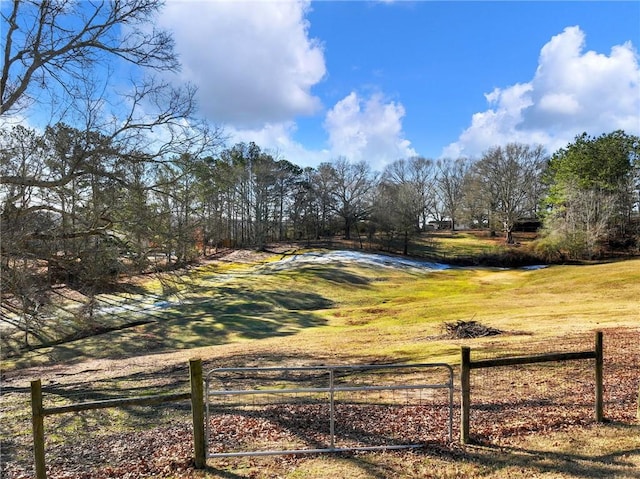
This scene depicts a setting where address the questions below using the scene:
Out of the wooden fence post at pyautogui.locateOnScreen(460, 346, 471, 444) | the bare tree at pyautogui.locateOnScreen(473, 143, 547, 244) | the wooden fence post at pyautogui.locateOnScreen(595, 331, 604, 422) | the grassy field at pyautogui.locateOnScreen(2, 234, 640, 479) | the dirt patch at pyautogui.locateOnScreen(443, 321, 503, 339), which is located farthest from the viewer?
the bare tree at pyautogui.locateOnScreen(473, 143, 547, 244)

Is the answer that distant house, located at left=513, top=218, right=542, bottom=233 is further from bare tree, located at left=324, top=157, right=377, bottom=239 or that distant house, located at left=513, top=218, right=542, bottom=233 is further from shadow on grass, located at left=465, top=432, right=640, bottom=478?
shadow on grass, located at left=465, top=432, right=640, bottom=478

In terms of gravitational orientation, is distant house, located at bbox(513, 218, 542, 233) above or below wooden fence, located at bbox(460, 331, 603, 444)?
above

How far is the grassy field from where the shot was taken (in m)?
5.44

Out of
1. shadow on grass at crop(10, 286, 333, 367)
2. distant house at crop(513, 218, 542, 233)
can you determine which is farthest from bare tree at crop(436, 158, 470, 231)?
shadow on grass at crop(10, 286, 333, 367)

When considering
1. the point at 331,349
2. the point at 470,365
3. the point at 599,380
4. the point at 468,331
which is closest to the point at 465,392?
the point at 470,365

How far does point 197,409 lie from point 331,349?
9113mm

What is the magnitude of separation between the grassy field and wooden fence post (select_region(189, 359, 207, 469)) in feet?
0.61

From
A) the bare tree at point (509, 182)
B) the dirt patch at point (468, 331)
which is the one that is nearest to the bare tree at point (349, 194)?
the bare tree at point (509, 182)

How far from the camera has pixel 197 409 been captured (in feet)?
18.1

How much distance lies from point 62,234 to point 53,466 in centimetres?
607

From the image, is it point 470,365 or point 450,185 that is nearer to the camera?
point 470,365

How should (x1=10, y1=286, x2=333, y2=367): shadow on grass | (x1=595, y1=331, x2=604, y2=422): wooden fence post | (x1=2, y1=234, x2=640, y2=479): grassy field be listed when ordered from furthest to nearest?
(x1=10, y1=286, x2=333, y2=367): shadow on grass, (x1=595, y1=331, x2=604, y2=422): wooden fence post, (x1=2, y1=234, x2=640, y2=479): grassy field

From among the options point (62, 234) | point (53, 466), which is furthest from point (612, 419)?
point (62, 234)

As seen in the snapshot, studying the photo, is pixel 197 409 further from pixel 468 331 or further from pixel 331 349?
pixel 468 331
